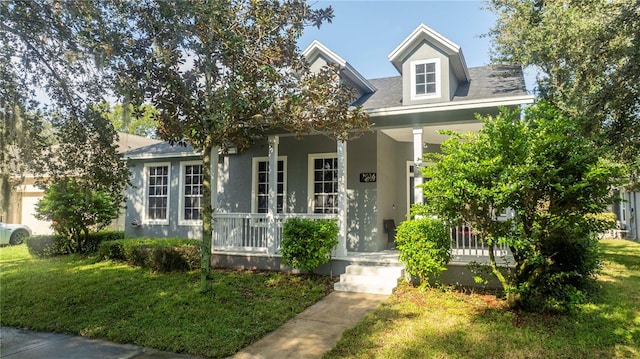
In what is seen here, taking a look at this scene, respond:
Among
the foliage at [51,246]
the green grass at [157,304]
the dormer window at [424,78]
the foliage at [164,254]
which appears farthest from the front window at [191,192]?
the dormer window at [424,78]

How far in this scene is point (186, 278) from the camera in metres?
7.82

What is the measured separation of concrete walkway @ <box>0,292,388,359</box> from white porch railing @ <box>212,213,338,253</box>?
2.98 metres

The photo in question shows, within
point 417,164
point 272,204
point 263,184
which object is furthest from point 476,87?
point 263,184

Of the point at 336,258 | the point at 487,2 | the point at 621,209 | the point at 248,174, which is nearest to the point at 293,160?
the point at 248,174

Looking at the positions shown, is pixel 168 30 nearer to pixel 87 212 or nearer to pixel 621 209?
pixel 87 212

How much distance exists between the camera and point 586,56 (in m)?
8.65

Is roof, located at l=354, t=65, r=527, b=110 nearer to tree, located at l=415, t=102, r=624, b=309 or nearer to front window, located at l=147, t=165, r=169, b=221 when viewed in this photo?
tree, located at l=415, t=102, r=624, b=309

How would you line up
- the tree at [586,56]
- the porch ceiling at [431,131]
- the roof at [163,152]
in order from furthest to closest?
the roof at [163,152] → the porch ceiling at [431,131] → the tree at [586,56]

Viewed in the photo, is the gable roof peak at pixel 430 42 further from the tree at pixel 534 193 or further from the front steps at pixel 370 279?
the front steps at pixel 370 279

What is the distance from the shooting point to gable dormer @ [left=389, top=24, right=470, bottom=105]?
8.97 meters

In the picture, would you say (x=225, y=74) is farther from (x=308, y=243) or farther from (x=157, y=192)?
(x=157, y=192)

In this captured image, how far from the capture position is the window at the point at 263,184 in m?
10.5

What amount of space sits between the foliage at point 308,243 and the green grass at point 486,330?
1.76 metres

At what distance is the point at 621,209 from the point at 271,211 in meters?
20.1
